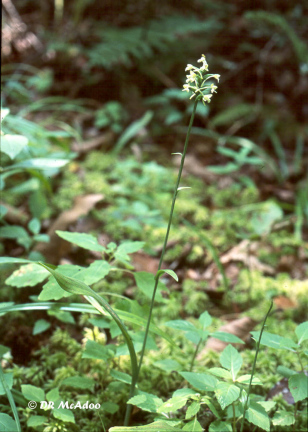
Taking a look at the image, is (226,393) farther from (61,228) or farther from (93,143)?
(93,143)

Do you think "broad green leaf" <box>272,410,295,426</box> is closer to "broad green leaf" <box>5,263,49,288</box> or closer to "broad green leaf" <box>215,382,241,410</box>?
"broad green leaf" <box>215,382,241,410</box>

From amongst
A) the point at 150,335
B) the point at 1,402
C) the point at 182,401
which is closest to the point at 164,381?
the point at 150,335

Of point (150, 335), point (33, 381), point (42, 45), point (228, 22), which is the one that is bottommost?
point (33, 381)

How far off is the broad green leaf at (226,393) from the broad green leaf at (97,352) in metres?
0.43

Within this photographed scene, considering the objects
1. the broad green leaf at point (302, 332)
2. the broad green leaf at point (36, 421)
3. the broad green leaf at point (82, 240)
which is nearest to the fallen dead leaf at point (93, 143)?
the broad green leaf at point (82, 240)

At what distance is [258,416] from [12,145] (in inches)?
54.9

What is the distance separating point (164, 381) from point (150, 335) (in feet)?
0.84

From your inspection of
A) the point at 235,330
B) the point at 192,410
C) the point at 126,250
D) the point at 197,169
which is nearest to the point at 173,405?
the point at 192,410

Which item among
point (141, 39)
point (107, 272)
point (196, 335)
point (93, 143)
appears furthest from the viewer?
point (141, 39)

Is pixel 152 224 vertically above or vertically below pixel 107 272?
below

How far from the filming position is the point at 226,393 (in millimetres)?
992

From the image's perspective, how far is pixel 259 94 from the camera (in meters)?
4.07

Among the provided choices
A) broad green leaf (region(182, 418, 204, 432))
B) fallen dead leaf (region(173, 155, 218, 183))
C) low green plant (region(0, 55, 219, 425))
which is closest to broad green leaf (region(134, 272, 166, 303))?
low green plant (region(0, 55, 219, 425))

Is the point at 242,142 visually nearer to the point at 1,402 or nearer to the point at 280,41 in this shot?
the point at 280,41
